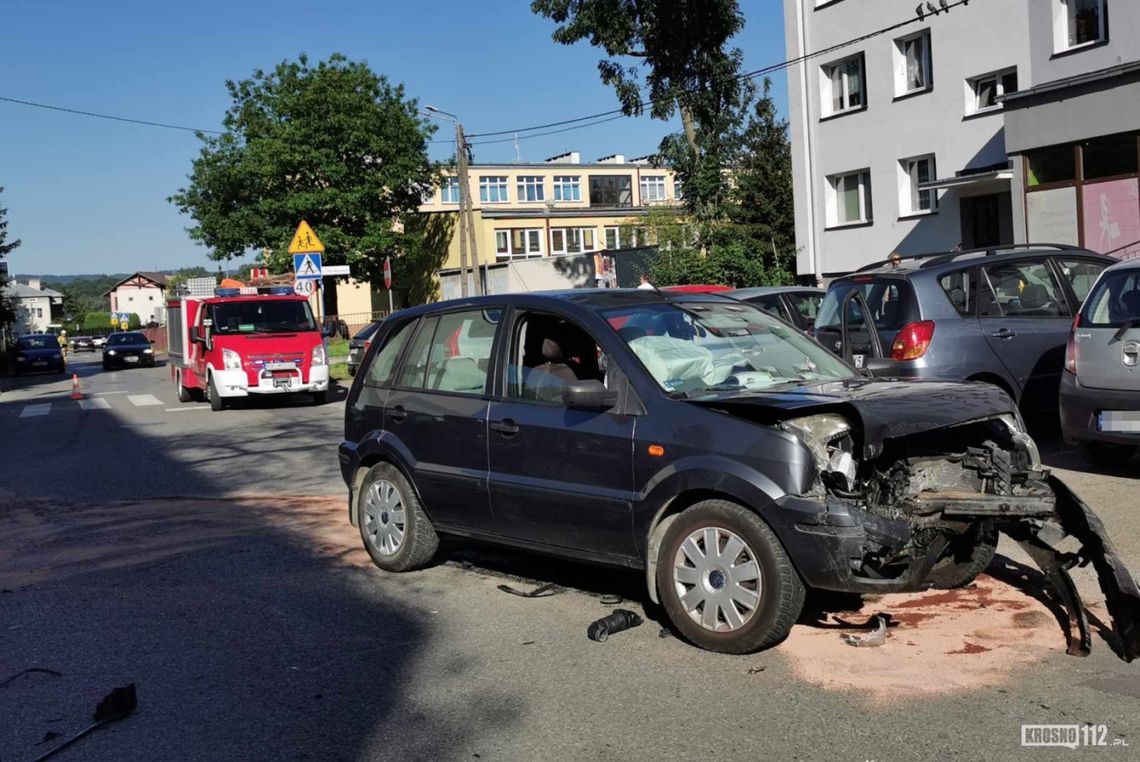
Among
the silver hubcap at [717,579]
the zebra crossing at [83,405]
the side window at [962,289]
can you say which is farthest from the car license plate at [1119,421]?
the zebra crossing at [83,405]

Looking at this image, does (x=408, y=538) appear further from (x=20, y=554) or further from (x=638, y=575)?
(x=20, y=554)

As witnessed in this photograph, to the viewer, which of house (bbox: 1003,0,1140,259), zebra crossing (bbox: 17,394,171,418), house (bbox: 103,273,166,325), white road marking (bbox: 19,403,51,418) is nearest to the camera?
house (bbox: 1003,0,1140,259)

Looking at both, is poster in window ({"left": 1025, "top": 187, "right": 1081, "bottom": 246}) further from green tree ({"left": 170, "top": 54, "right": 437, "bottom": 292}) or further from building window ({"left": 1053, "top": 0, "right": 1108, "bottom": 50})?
green tree ({"left": 170, "top": 54, "right": 437, "bottom": 292})

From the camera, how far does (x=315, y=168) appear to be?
1997 inches

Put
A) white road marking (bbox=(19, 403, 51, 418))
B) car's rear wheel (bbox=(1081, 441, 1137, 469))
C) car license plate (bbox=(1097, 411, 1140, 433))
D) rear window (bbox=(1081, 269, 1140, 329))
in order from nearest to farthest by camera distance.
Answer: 1. car license plate (bbox=(1097, 411, 1140, 433))
2. rear window (bbox=(1081, 269, 1140, 329))
3. car's rear wheel (bbox=(1081, 441, 1137, 469))
4. white road marking (bbox=(19, 403, 51, 418))

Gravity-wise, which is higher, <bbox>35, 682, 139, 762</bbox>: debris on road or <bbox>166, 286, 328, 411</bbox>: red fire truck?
<bbox>166, 286, 328, 411</bbox>: red fire truck

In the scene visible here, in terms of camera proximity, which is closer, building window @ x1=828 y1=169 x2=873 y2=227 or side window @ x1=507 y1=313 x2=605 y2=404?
side window @ x1=507 y1=313 x2=605 y2=404

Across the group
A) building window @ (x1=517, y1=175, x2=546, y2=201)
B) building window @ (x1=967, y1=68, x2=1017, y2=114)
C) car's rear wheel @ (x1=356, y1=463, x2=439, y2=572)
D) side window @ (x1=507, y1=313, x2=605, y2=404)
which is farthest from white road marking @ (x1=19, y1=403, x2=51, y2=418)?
building window @ (x1=517, y1=175, x2=546, y2=201)

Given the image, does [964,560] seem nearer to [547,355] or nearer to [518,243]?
[547,355]

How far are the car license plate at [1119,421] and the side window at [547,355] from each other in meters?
4.24

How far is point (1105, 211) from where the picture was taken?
20.4 meters

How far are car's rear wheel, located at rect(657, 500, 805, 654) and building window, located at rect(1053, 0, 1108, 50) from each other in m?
19.5

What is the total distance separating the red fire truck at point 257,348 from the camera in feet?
64.3

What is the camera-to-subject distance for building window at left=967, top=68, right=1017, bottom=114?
2552 centimetres
